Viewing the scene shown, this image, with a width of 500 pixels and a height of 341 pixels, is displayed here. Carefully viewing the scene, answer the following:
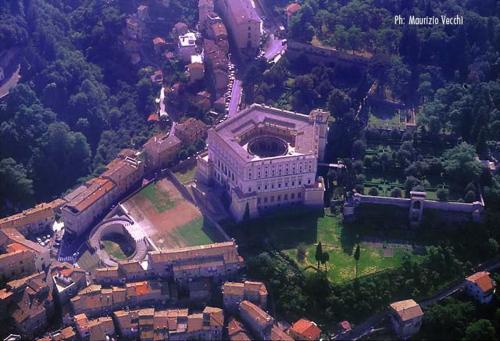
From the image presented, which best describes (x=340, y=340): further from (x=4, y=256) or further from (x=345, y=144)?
(x=4, y=256)

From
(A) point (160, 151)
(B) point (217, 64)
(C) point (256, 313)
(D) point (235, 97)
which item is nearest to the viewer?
(C) point (256, 313)

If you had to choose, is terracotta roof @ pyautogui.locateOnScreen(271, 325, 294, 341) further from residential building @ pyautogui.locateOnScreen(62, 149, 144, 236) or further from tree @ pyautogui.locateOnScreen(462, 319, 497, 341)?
residential building @ pyautogui.locateOnScreen(62, 149, 144, 236)

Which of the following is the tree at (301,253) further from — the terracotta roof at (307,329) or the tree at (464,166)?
the tree at (464,166)

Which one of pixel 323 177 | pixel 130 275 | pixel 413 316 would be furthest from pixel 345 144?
pixel 130 275

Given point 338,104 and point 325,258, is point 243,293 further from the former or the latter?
point 338,104

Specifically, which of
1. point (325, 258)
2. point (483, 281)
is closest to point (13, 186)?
point (325, 258)

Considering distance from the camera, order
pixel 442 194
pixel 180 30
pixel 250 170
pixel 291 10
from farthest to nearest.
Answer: pixel 291 10, pixel 180 30, pixel 442 194, pixel 250 170
